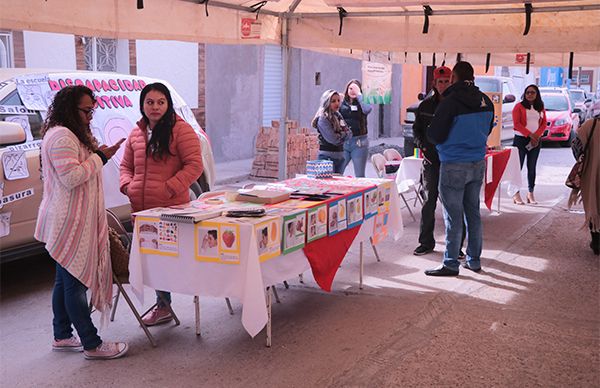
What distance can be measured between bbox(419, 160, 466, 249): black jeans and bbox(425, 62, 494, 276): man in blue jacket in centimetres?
65

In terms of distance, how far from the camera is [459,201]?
284 inches

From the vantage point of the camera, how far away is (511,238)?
938 cm

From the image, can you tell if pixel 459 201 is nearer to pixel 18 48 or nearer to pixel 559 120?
pixel 18 48

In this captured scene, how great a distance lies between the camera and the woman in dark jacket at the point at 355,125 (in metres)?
10.7

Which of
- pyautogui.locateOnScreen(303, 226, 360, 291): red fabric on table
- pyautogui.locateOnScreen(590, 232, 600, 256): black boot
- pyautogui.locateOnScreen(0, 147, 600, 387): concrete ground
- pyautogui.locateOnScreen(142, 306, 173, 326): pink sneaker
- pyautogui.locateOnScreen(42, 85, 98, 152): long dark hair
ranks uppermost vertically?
pyautogui.locateOnScreen(42, 85, 98, 152): long dark hair

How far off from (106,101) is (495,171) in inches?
215

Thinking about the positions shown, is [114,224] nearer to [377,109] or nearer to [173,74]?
[173,74]

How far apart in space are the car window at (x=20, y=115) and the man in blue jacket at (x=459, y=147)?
373 cm

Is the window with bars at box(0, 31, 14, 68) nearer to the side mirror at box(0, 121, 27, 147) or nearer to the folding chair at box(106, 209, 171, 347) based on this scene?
the side mirror at box(0, 121, 27, 147)

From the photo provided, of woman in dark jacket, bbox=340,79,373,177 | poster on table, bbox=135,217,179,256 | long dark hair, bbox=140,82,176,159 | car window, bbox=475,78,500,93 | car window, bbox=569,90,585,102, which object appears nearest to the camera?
poster on table, bbox=135,217,179,256

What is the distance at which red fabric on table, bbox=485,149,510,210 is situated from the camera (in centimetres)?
1009

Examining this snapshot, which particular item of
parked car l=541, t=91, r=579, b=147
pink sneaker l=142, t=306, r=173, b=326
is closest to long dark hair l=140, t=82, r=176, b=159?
pink sneaker l=142, t=306, r=173, b=326

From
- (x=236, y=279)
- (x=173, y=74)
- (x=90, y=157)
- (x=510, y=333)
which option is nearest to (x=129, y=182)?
(x=90, y=157)

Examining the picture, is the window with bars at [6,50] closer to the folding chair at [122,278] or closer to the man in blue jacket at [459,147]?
the folding chair at [122,278]
